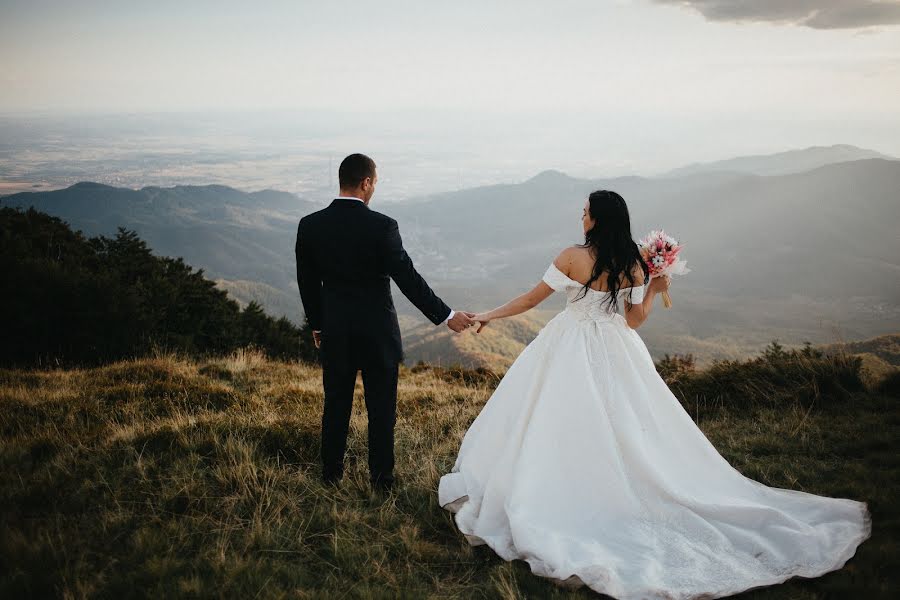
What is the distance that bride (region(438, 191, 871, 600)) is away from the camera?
363 cm

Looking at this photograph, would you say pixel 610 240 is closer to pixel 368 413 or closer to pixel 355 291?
pixel 355 291

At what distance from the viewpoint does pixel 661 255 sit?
4977 mm

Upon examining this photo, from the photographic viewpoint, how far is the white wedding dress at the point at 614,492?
3.61m

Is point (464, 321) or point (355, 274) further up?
point (355, 274)

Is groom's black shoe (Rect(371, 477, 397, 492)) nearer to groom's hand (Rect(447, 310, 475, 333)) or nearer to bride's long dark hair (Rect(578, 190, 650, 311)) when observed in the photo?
groom's hand (Rect(447, 310, 475, 333))

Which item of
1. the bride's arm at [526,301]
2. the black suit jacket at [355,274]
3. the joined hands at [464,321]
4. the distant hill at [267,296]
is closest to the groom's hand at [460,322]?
the joined hands at [464,321]

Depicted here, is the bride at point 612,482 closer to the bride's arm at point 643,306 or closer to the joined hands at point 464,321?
the bride's arm at point 643,306

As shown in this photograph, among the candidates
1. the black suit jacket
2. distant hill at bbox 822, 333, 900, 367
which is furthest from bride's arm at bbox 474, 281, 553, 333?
distant hill at bbox 822, 333, 900, 367

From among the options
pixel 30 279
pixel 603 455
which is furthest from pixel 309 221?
pixel 30 279

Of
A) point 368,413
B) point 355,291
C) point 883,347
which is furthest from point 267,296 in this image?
point 355,291

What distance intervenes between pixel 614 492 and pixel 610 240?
6.90 feet

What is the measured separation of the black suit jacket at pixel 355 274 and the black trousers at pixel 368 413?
0.41ft

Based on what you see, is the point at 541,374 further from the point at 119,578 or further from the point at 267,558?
the point at 119,578

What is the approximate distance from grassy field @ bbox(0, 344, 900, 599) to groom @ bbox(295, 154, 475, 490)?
697 mm
